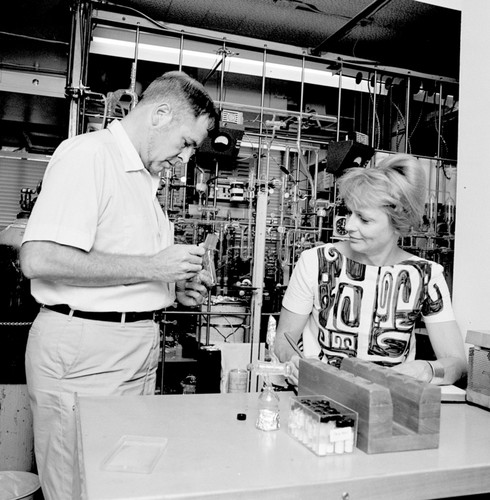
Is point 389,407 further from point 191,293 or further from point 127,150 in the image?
point 127,150

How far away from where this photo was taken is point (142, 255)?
1423 mm

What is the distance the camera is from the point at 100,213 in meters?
1.36

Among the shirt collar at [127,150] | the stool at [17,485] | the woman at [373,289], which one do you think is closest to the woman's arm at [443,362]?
the woman at [373,289]

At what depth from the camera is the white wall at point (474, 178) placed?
1.73 meters

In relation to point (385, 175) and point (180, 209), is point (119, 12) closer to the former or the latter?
point (180, 209)

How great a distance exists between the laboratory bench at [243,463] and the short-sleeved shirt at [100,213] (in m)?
0.37

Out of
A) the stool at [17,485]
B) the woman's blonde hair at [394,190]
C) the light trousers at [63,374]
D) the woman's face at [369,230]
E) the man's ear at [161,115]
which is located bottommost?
the stool at [17,485]

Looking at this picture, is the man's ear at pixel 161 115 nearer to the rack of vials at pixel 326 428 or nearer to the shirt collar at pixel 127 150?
the shirt collar at pixel 127 150

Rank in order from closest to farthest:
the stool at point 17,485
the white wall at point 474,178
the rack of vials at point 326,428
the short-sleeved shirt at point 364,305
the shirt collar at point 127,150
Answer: the rack of vials at point 326,428, the shirt collar at point 127,150, the short-sleeved shirt at point 364,305, the white wall at point 474,178, the stool at point 17,485

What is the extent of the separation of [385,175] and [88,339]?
1.12 m

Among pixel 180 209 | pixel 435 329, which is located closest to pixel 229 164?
pixel 180 209

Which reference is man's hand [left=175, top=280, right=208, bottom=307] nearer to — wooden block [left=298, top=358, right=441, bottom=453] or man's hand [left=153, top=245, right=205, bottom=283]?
man's hand [left=153, top=245, right=205, bottom=283]

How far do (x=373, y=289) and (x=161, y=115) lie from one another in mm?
897

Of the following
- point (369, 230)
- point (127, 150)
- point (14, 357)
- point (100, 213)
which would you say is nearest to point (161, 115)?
point (127, 150)
